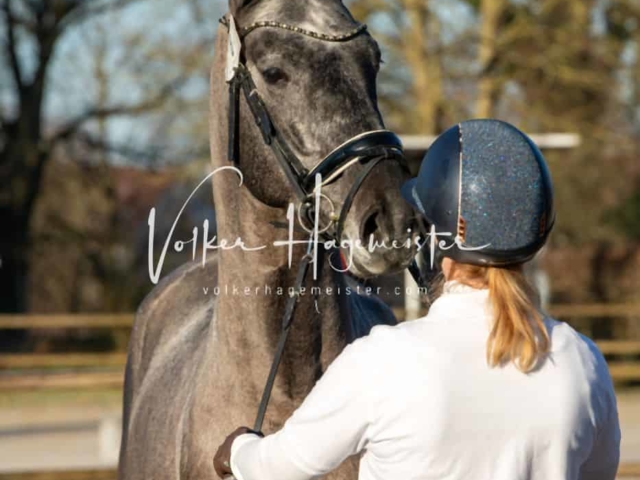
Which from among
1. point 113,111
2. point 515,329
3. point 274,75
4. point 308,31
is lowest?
point 515,329

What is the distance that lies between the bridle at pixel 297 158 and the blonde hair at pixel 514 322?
3.47 feet

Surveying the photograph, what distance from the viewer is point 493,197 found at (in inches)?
84.1

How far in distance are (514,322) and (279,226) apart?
4.67 feet

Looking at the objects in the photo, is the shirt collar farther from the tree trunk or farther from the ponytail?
the tree trunk

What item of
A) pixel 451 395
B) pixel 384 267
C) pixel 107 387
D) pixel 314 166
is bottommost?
pixel 107 387

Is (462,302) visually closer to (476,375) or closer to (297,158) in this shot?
(476,375)

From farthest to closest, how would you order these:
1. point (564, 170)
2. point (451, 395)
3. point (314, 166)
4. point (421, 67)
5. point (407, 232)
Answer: point (564, 170) → point (421, 67) → point (314, 166) → point (407, 232) → point (451, 395)

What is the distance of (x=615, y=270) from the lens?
1833 cm

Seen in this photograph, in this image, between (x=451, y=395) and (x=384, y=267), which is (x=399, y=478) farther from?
(x=384, y=267)

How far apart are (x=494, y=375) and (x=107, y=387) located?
12076mm

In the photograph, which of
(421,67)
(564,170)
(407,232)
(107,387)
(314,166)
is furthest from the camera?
(564,170)

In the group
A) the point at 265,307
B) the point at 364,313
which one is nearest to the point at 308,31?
the point at 265,307

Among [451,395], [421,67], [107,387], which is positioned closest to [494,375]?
[451,395]

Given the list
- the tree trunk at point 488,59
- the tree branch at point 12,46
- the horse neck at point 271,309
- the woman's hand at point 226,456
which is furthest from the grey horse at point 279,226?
the tree branch at point 12,46
